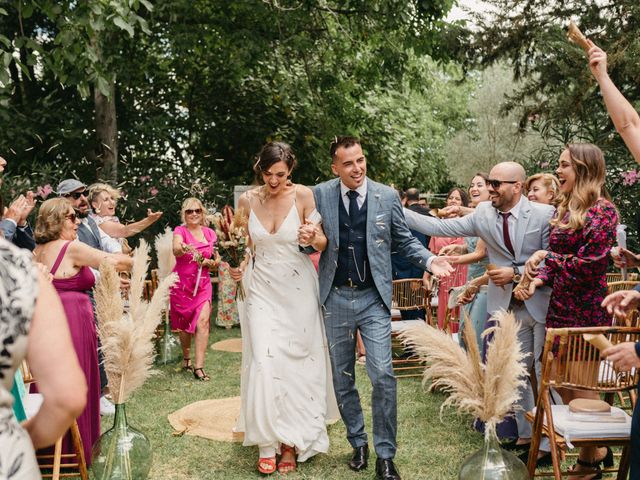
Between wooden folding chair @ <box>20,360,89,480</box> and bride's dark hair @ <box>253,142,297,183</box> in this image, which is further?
bride's dark hair @ <box>253,142,297,183</box>

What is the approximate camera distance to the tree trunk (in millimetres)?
13766

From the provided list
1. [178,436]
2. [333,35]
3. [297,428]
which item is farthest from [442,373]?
[333,35]

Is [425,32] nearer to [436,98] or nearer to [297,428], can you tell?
[297,428]

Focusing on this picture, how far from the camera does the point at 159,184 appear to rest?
49.4ft

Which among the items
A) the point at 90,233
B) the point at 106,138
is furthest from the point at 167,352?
the point at 106,138

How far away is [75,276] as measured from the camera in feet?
16.6

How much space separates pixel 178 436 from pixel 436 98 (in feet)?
124

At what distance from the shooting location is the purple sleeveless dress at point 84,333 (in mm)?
5023

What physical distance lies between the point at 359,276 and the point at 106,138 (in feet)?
33.7

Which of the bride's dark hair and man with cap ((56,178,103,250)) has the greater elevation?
the bride's dark hair

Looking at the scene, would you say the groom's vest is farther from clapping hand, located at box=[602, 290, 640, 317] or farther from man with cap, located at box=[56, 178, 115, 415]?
man with cap, located at box=[56, 178, 115, 415]

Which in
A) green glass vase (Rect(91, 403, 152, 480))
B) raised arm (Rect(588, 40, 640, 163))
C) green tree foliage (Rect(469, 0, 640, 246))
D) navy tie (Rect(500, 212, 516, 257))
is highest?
green tree foliage (Rect(469, 0, 640, 246))

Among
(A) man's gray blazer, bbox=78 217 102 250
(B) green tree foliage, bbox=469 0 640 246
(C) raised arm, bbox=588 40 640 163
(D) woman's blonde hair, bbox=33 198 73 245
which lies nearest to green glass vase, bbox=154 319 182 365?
(A) man's gray blazer, bbox=78 217 102 250

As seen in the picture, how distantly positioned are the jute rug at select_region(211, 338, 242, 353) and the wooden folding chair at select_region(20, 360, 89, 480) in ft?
16.0
